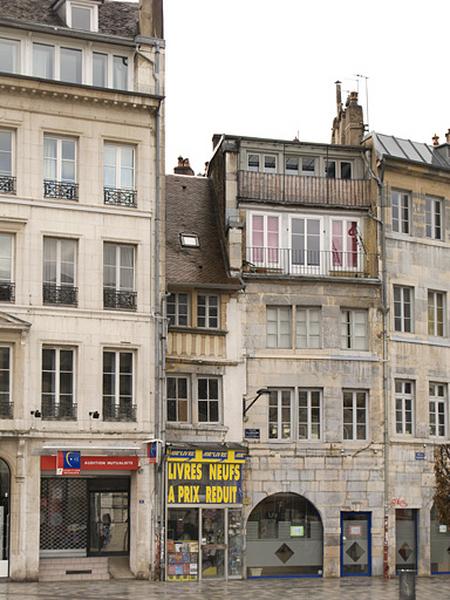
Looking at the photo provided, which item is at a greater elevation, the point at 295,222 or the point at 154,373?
the point at 295,222

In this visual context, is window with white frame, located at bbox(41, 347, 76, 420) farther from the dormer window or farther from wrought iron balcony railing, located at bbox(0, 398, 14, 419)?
the dormer window

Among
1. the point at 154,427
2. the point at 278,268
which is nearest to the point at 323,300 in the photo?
the point at 278,268

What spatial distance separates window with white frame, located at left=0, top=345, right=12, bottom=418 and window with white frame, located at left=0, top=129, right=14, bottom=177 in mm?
4418

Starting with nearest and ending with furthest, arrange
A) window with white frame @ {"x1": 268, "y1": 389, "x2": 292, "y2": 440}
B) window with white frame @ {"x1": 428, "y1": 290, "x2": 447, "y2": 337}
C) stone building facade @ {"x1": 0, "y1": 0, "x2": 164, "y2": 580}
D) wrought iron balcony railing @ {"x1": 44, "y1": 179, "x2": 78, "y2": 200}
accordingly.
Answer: stone building facade @ {"x1": 0, "y1": 0, "x2": 164, "y2": 580}
wrought iron balcony railing @ {"x1": 44, "y1": 179, "x2": 78, "y2": 200}
window with white frame @ {"x1": 268, "y1": 389, "x2": 292, "y2": 440}
window with white frame @ {"x1": 428, "y1": 290, "x2": 447, "y2": 337}

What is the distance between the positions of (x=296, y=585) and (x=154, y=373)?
21.7 ft

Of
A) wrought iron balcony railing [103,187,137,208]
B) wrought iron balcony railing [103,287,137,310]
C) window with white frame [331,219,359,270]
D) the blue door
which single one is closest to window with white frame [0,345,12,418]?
wrought iron balcony railing [103,287,137,310]

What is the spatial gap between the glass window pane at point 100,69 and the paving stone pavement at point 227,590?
1284cm

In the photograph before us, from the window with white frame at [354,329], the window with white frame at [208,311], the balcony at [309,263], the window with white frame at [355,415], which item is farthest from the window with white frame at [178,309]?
the window with white frame at [355,415]

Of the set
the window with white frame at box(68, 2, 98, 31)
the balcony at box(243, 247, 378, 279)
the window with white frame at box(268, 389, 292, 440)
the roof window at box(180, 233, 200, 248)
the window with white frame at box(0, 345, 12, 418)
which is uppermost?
the window with white frame at box(68, 2, 98, 31)

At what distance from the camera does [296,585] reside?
108 ft

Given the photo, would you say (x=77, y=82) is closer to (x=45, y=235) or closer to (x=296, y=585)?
(x=45, y=235)

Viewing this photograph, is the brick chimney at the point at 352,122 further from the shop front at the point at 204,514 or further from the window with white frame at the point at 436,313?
the shop front at the point at 204,514

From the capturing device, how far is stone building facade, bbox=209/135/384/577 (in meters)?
35.1

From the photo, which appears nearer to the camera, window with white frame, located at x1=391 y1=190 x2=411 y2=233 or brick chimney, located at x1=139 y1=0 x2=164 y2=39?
brick chimney, located at x1=139 y1=0 x2=164 y2=39
